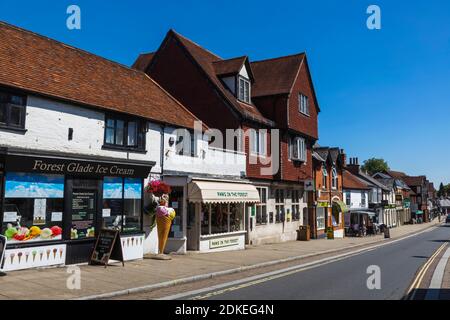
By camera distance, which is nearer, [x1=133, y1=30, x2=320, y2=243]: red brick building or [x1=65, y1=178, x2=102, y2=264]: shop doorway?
[x1=65, y1=178, x2=102, y2=264]: shop doorway

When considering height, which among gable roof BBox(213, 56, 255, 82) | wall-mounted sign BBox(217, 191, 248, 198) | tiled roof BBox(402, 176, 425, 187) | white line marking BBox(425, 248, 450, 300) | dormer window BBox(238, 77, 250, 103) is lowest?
white line marking BBox(425, 248, 450, 300)

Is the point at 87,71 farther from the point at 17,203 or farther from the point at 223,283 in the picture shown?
the point at 223,283

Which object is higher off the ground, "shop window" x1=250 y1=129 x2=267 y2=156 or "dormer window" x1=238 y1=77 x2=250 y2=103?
"dormer window" x1=238 y1=77 x2=250 y2=103

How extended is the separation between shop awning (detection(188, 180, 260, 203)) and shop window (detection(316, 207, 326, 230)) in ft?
45.3

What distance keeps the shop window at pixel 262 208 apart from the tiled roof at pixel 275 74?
635cm

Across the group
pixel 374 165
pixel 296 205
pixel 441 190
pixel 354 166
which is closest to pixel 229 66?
pixel 296 205

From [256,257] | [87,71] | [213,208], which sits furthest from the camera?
[213,208]

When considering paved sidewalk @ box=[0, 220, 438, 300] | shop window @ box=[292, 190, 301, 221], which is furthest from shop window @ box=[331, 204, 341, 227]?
paved sidewalk @ box=[0, 220, 438, 300]

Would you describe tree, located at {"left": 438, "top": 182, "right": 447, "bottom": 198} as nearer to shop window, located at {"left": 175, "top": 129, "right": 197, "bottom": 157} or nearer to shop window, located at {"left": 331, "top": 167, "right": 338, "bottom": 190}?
shop window, located at {"left": 331, "top": 167, "right": 338, "bottom": 190}

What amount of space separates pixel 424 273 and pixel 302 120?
16.3m

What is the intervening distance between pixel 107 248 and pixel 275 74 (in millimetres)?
19202

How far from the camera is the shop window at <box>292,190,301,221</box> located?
98.6ft
